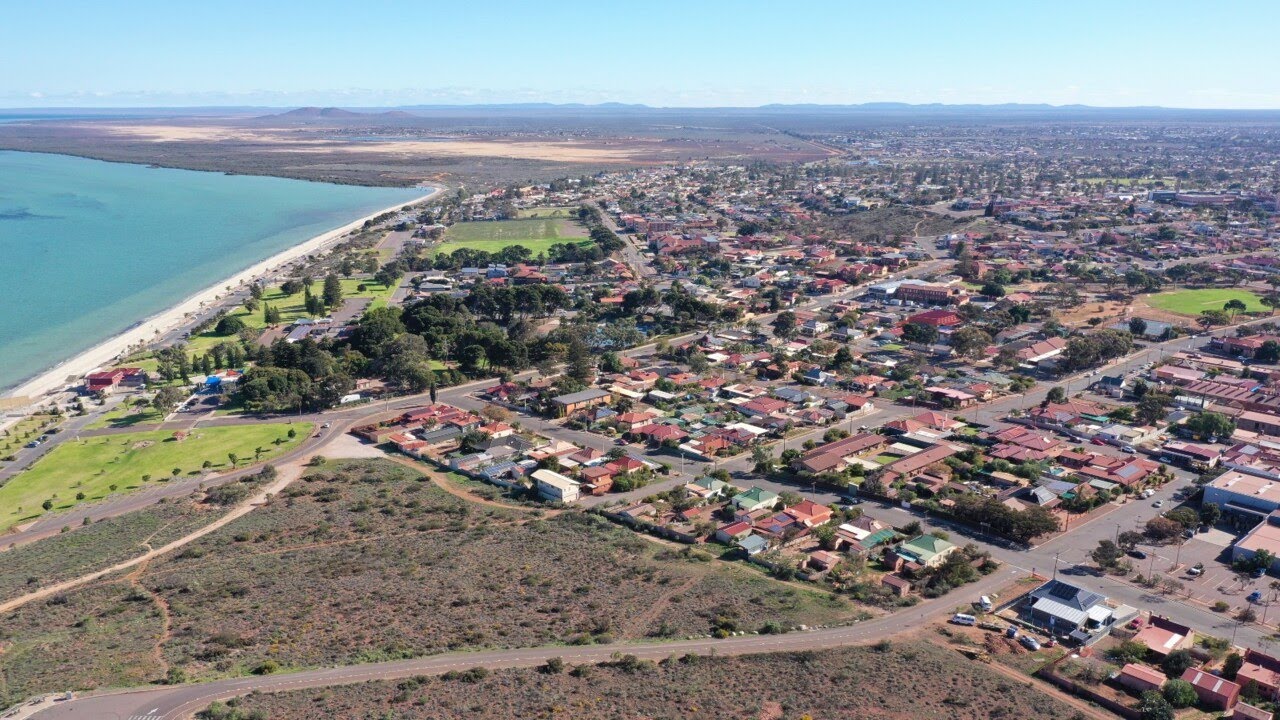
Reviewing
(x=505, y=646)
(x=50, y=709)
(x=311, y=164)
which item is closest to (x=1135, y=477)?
(x=505, y=646)

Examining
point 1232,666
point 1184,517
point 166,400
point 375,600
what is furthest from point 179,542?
point 1184,517

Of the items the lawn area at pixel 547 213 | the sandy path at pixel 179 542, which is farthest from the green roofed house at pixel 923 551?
the lawn area at pixel 547 213

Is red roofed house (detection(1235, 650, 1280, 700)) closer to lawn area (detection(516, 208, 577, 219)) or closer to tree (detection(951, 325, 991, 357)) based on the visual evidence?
tree (detection(951, 325, 991, 357))

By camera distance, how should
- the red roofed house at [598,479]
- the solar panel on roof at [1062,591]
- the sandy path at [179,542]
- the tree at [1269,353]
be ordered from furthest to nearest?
the tree at [1269,353] → the red roofed house at [598,479] → the sandy path at [179,542] → the solar panel on roof at [1062,591]

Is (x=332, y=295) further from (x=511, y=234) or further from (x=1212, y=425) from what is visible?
(x=1212, y=425)

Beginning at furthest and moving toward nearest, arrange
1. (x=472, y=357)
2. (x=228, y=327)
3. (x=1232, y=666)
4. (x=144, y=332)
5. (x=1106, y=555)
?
(x=144, y=332)
(x=228, y=327)
(x=472, y=357)
(x=1106, y=555)
(x=1232, y=666)

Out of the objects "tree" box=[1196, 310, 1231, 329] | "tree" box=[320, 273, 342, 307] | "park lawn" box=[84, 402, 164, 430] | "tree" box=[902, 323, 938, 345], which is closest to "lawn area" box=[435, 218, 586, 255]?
"tree" box=[320, 273, 342, 307]

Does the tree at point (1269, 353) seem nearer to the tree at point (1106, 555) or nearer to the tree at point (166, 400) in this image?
the tree at point (1106, 555)

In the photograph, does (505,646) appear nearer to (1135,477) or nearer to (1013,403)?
(1135,477)
